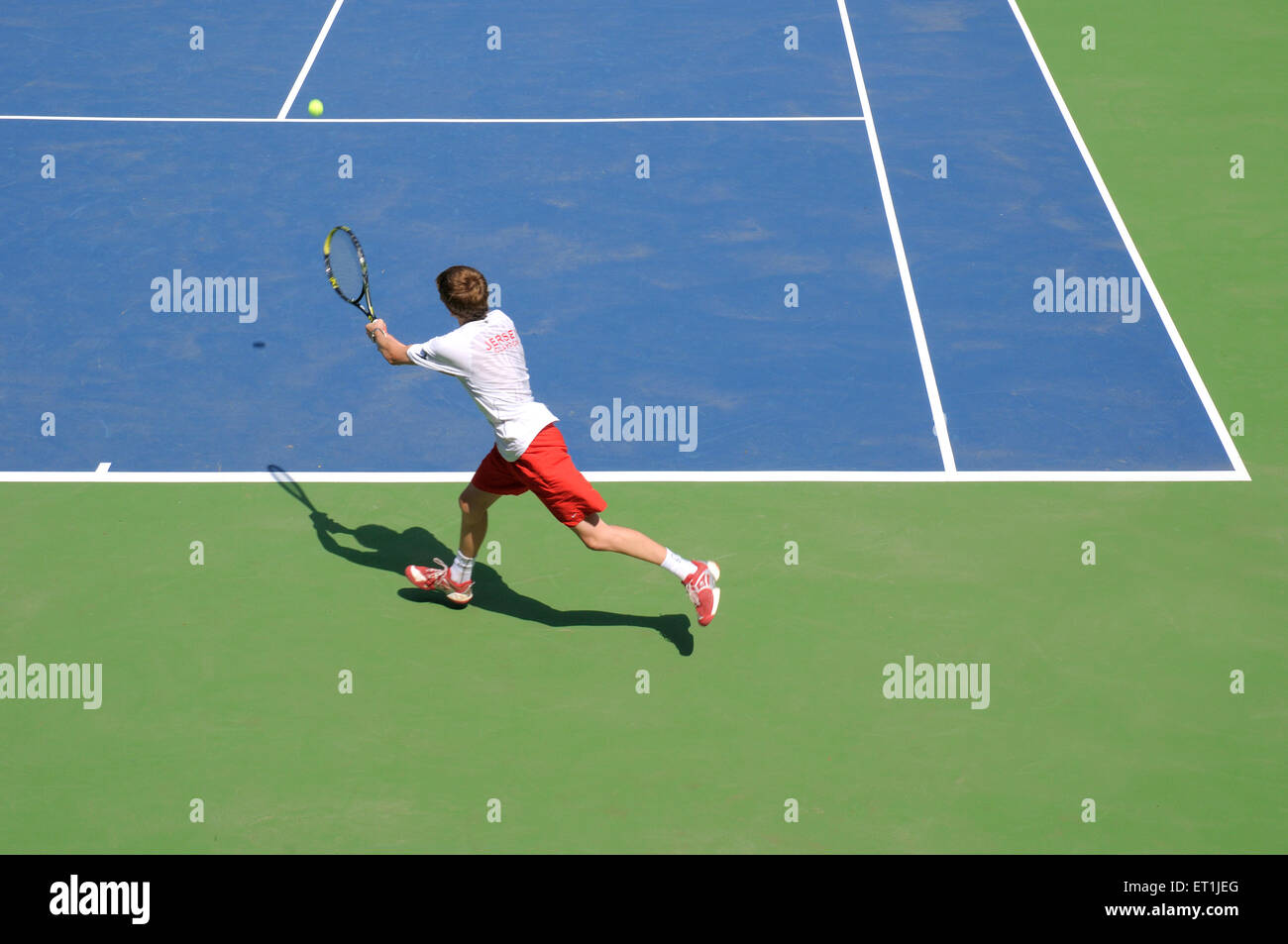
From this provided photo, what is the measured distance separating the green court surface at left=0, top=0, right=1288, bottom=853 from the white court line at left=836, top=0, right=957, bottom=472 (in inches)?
26.8

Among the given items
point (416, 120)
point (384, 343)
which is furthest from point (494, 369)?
point (416, 120)

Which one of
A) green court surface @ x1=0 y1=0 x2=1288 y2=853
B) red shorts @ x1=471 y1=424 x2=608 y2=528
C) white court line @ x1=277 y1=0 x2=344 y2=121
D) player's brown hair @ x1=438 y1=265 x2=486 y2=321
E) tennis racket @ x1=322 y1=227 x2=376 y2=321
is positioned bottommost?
green court surface @ x1=0 y1=0 x2=1288 y2=853

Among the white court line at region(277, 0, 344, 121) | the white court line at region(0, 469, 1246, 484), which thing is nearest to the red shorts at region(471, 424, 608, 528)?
the white court line at region(0, 469, 1246, 484)

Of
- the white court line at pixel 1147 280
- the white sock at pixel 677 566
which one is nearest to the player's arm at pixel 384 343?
the white sock at pixel 677 566

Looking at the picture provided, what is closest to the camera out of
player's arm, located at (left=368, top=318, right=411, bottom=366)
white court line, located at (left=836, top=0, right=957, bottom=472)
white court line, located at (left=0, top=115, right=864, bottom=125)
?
player's arm, located at (left=368, top=318, right=411, bottom=366)

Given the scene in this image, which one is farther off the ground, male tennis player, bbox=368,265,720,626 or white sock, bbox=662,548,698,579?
male tennis player, bbox=368,265,720,626

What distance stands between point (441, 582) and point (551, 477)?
1.05 meters

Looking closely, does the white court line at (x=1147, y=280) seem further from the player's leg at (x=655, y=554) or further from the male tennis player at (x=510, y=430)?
the male tennis player at (x=510, y=430)

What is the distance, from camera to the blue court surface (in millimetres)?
9422

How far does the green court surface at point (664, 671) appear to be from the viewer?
636 cm

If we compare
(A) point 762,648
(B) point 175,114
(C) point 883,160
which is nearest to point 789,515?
(A) point 762,648

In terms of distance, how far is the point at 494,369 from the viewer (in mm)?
7098

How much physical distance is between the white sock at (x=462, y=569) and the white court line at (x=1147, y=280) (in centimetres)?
493

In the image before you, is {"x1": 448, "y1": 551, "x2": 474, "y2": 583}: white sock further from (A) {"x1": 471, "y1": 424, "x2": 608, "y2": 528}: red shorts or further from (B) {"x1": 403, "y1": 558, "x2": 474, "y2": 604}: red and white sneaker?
(A) {"x1": 471, "y1": 424, "x2": 608, "y2": 528}: red shorts
